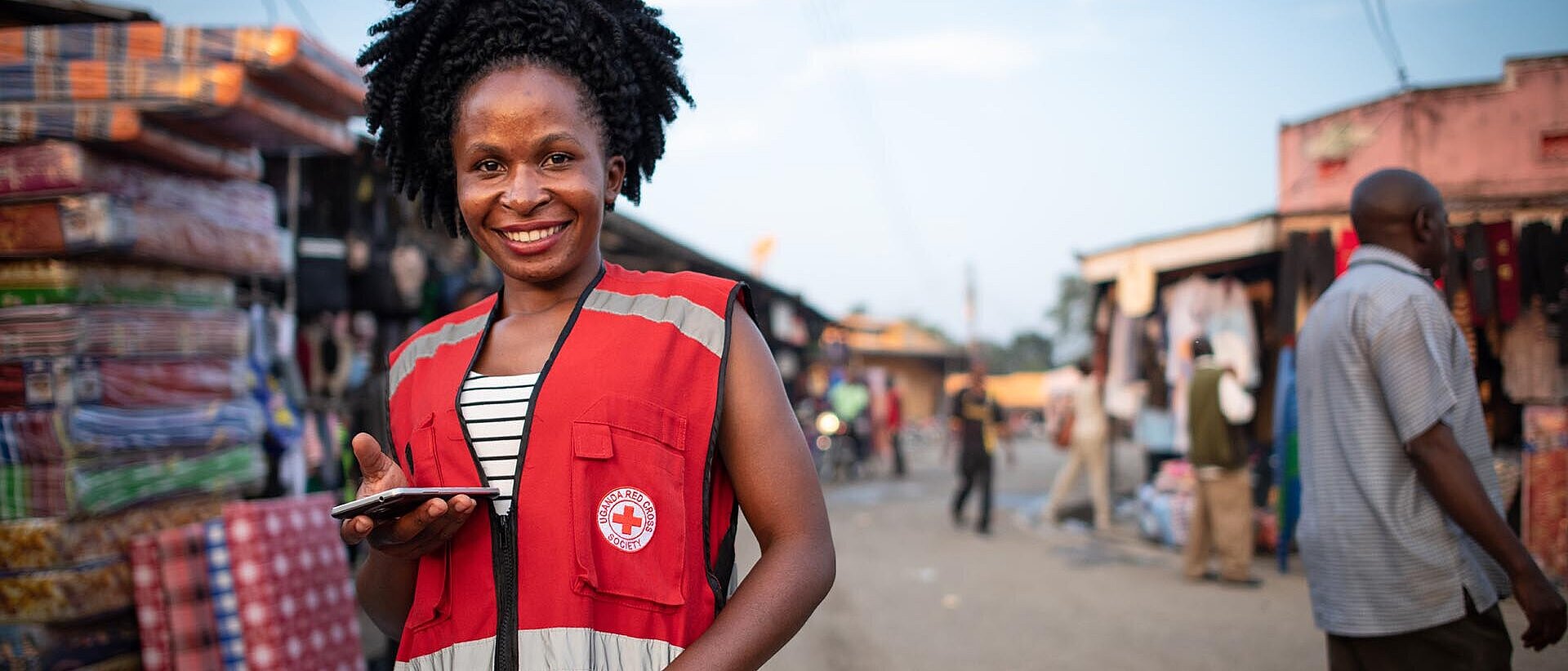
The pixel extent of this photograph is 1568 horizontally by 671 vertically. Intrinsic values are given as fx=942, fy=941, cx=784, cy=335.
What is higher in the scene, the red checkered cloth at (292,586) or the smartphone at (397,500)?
the smartphone at (397,500)

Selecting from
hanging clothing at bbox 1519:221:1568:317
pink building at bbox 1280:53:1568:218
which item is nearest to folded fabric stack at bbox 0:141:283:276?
hanging clothing at bbox 1519:221:1568:317

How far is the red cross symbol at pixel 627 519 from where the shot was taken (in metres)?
1.31

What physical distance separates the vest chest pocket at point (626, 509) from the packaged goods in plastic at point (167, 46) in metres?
Result: 2.63

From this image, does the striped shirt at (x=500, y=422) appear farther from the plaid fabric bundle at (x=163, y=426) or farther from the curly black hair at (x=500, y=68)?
the plaid fabric bundle at (x=163, y=426)

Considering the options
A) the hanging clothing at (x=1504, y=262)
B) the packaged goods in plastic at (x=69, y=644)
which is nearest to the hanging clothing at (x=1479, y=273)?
the hanging clothing at (x=1504, y=262)

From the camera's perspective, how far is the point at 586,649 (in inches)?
50.3

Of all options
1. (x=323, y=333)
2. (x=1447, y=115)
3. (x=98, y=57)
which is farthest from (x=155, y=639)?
(x=1447, y=115)

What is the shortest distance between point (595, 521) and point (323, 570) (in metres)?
2.88

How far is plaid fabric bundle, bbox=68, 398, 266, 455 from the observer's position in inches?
116

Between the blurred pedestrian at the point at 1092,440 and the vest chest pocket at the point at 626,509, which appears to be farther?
the blurred pedestrian at the point at 1092,440

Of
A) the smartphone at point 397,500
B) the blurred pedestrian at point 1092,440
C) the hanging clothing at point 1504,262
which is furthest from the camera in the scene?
the blurred pedestrian at point 1092,440

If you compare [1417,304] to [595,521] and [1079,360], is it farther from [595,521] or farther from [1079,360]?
[1079,360]

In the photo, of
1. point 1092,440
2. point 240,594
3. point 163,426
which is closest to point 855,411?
point 1092,440

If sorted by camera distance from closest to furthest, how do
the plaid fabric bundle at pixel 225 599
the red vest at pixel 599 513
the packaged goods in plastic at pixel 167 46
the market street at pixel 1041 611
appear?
1. the red vest at pixel 599 513
2. the packaged goods in plastic at pixel 167 46
3. the plaid fabric bundle at pixel 225 599
4. the market street at pixel 1041 611
